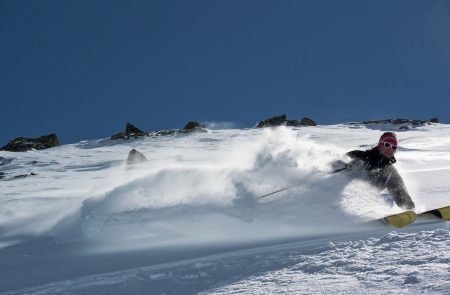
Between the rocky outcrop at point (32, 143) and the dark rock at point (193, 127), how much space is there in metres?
10.9

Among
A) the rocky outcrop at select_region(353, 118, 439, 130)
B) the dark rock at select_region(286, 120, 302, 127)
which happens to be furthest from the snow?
the dark rock at select_region(286, 120, 302, 127)

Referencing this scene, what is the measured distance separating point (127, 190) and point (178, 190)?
0.86 meters

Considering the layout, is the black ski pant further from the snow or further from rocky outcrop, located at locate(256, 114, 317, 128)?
rocky outcrop, located at locate(256, 114, 317, 128)

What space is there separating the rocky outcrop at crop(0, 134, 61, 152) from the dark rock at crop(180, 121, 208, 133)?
10.9 metres

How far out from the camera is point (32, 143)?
41.8 m

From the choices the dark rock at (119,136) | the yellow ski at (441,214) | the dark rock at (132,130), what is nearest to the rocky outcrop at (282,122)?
the dark rock at (132,130)

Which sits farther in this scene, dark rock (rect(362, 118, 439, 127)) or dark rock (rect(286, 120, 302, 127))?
dark rock (rect(362, 118, 439, 127))

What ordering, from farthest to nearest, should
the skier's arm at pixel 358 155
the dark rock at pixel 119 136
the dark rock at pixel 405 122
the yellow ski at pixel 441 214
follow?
the dark rock at pixel 405 122 → the dark rock at pixel 119 136 → the skier's arm at pixel 358 155 → the yellow ski at pixel 441 214

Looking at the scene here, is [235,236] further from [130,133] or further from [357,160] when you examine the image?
[130,133]

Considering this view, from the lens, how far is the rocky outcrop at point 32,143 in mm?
40531

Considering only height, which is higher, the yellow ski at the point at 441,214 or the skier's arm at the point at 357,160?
the skier's arm at the point at 357,160

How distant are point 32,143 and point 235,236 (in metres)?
39.3

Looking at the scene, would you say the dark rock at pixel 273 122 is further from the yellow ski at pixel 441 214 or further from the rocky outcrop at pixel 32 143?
the yellow ski at pixel 441 214

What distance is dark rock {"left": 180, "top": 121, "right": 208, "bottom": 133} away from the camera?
136 ft
